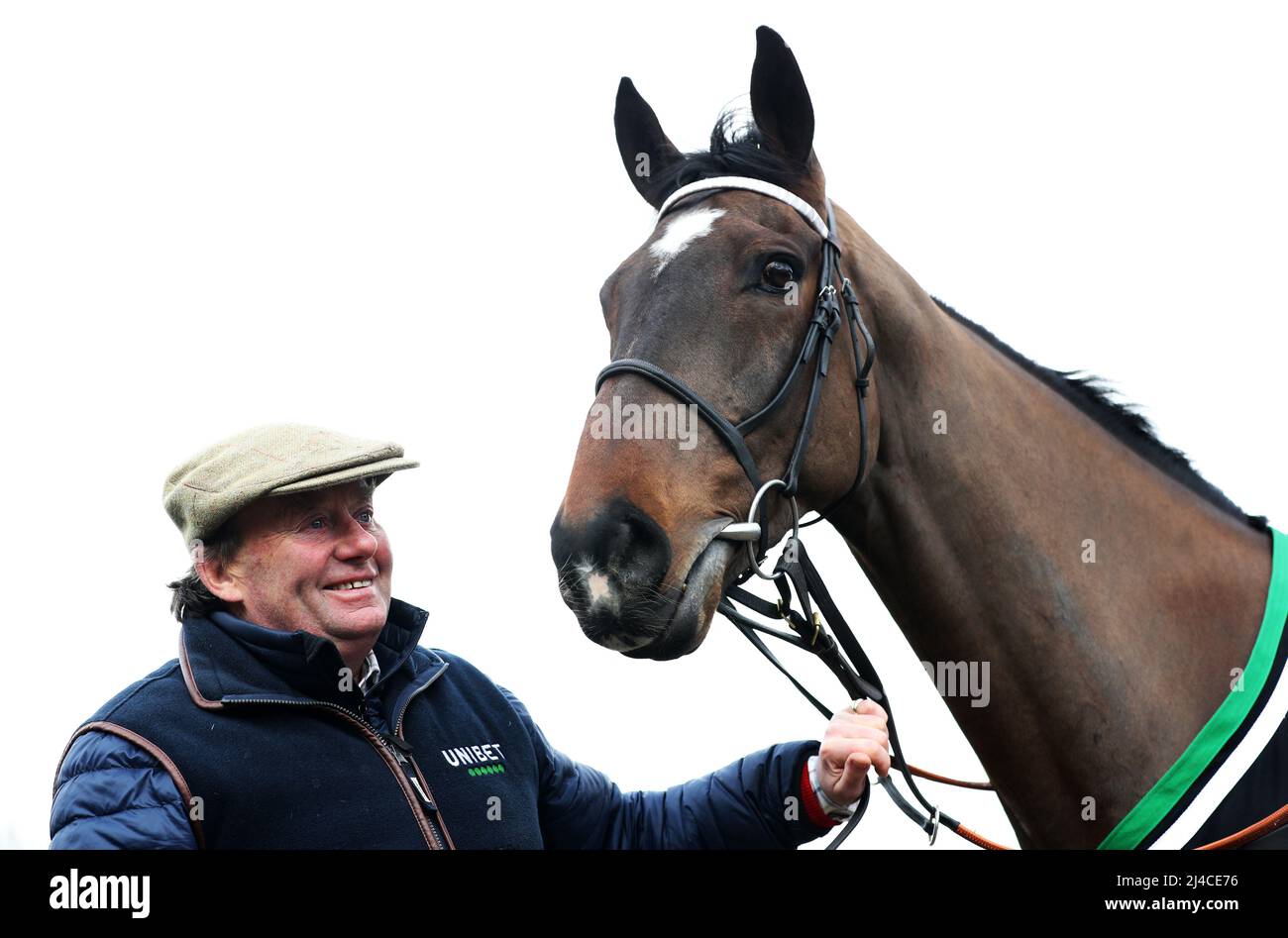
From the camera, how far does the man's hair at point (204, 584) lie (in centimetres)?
290

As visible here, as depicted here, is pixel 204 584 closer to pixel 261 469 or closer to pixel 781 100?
pixel 261 469

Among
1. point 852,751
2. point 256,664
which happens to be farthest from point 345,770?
point 852,751

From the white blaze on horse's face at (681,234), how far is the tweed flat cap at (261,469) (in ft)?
2.87

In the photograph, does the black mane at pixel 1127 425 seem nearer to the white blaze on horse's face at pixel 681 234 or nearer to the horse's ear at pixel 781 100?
the horse's ear at pixel 781 100

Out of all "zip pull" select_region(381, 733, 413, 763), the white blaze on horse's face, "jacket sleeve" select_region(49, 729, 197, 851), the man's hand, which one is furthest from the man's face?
the man's hand

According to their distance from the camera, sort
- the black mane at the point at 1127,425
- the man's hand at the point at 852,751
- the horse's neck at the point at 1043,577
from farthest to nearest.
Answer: the black mane at the point at 1127,425, the horse's neck at the point at 1043,577, the man's hand at the point at 852,751

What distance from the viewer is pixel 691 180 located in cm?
330

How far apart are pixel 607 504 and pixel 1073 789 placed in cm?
151

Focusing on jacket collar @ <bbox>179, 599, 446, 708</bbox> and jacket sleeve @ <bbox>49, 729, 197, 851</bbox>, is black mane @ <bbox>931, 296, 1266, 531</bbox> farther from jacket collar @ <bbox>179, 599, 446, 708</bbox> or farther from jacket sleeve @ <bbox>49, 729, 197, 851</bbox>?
jacket sleeve @ <bbox>49, 729, 197, 851</bbox>

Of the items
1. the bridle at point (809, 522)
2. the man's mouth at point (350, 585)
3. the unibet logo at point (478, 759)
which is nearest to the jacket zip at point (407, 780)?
the unibet logo at point (478, 759)

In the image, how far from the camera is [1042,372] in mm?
3506

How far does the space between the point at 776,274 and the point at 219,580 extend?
→ 165 cm
